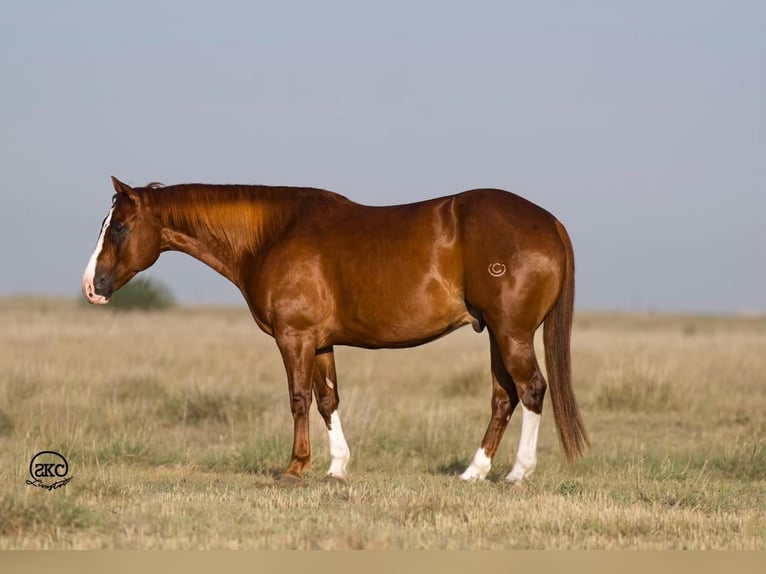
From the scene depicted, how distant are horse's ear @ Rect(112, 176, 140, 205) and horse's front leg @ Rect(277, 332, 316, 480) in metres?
1.64

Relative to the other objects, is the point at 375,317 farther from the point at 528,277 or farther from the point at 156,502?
the point at 156,502

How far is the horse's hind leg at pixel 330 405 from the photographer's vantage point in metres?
8.87

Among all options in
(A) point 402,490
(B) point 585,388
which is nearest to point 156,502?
(A) point 402,490

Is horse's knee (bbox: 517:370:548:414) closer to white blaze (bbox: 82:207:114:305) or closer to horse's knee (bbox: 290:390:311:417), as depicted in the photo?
horse's knee (bbox: 290:390:311:417)

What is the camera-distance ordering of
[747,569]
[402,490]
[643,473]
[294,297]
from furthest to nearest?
[643,473], [294,297], [402,490], [747,569]

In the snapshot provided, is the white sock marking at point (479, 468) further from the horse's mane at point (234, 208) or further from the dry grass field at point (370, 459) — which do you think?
the horse's mane at point (234, 208)

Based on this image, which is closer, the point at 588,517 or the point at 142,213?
the point at 588,517

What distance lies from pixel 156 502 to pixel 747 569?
149 inches

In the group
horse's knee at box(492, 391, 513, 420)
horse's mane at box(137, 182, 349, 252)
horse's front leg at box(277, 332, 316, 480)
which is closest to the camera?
horse's front leg at box(277, 332, 316, 480)

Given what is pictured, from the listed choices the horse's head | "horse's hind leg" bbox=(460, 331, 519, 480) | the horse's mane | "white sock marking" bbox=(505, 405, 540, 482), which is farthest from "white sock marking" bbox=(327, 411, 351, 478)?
the horse's head

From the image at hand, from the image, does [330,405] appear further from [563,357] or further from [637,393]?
[637,393]

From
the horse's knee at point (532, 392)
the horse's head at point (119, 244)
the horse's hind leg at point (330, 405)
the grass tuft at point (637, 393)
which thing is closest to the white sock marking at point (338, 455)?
the horse's hind leg at point (330, 405)

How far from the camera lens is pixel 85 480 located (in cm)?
807

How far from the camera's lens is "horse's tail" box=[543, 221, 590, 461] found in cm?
861
